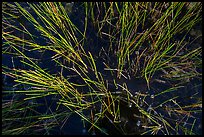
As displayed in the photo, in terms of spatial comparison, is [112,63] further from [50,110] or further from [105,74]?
[50,110]

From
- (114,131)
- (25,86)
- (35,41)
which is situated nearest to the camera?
(114,131)

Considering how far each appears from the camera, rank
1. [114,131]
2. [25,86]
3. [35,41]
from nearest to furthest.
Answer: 1. [114,131]
2. [25,86]
3. [35,41]

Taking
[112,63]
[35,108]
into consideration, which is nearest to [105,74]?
[112,63]

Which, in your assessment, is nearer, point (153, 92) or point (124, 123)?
point (124, 123)

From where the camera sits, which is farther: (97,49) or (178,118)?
(97,49)

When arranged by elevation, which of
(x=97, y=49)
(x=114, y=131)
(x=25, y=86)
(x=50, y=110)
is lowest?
(x=114, y=131)

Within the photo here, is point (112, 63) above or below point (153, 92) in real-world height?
above

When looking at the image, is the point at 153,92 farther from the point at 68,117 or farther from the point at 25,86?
the point at 25,86

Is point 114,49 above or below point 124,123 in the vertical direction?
above

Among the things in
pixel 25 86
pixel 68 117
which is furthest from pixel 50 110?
pixel 25 86
